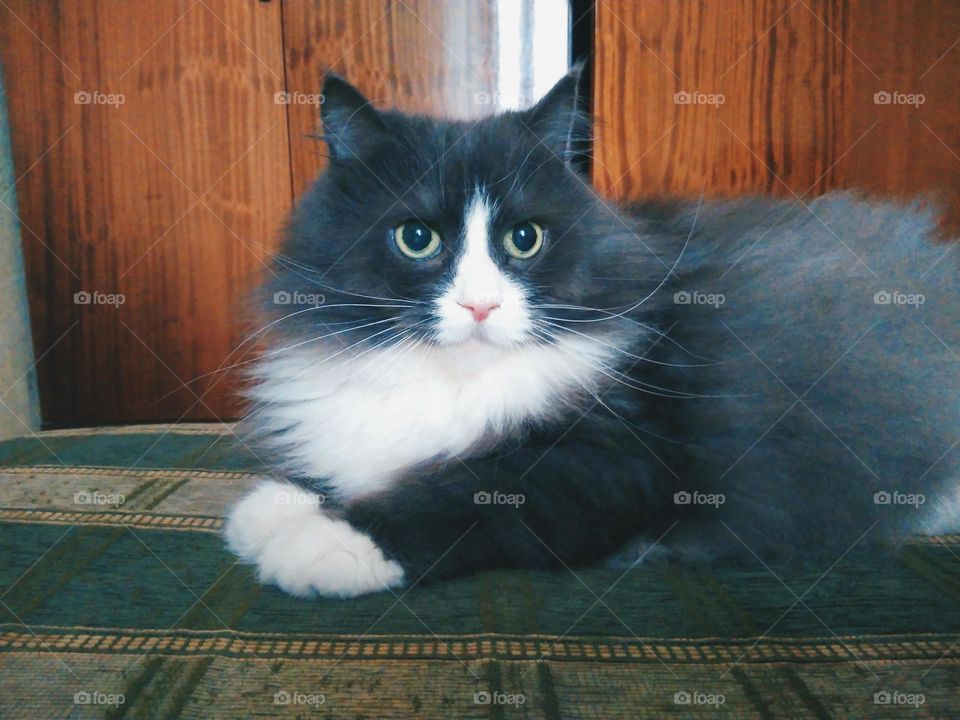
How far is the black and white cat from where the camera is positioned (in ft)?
3.78

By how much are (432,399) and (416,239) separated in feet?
1.03

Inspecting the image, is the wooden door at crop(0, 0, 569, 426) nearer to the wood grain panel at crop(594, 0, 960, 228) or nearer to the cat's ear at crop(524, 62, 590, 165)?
the wood grain panel at crop(594, 0, 960, 228)

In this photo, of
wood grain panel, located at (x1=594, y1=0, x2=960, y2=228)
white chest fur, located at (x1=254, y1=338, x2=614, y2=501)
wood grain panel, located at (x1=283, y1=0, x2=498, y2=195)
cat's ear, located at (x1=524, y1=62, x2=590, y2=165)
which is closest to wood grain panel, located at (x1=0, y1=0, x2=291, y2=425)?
wood grain panel, located at (x1=283, y1=0, x2=498, y2=195)

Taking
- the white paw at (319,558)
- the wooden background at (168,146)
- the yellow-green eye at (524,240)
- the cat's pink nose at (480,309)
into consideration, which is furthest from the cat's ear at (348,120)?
the wooden background at (168,146)

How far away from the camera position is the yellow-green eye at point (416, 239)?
125 cm

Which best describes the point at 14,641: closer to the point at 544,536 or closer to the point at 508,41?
the point at 544,536

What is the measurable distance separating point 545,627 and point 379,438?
0.53 m

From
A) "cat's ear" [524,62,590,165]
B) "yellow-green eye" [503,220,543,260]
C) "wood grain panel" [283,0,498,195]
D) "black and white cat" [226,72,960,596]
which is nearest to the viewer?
"black and white cat" [226,72,960,596]

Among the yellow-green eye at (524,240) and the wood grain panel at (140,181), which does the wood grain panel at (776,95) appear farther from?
the wood grain panel at (140,181)

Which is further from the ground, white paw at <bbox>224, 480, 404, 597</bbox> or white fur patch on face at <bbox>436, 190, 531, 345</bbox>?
white fur patch on face at <bbox>436, 190, 531, 345</bbox>

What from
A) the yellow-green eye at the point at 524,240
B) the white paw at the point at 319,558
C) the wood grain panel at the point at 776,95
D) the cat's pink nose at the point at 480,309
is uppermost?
the wood grain panel at the point at 776,95

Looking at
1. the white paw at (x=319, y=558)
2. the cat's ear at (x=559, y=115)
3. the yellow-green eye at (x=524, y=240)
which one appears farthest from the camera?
the cat's ear at (x=559, y=115)

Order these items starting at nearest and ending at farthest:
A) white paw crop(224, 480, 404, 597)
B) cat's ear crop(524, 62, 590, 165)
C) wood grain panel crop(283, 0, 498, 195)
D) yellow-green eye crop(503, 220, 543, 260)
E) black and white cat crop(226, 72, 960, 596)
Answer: white paw crop(224, 480, 404, 597) → black and white cat crop(226, 72, 960, 596) → yellow-green eye crop(503, 220, 543, 260) → cat's ear crop(524, 62, 590, 165) → wood grain panel crop(283, 0, 498, 195)

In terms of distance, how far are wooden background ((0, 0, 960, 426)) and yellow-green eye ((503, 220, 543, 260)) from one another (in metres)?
1.27
